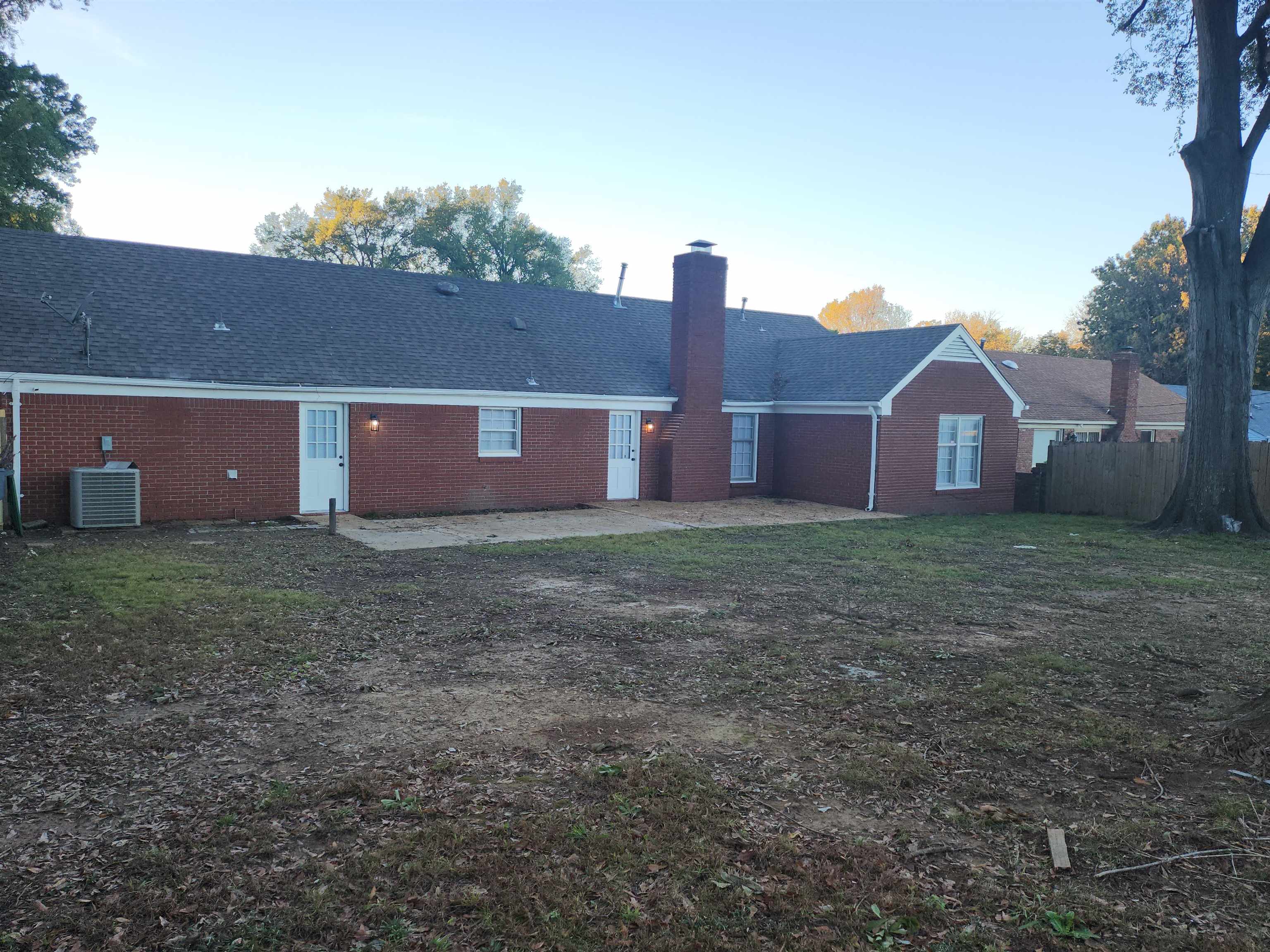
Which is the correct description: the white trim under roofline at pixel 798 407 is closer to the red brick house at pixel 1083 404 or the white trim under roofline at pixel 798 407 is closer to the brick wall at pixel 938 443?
the brick wall at pixel 938 443

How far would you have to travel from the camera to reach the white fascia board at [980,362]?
789 inches

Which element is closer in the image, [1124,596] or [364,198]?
[1124,596]

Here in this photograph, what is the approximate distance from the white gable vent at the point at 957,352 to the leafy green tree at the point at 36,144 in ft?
75.5

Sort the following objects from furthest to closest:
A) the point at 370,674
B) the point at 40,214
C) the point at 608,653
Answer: the point at 40,214 → the point at 608,653 → the point at 370,674

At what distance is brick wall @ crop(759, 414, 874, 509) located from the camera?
67.6 ft

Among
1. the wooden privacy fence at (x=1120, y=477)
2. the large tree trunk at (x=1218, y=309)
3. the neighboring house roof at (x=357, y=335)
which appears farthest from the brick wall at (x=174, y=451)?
the wooden privacy fence at (x=1120, y=477)

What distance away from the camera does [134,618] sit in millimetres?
8219

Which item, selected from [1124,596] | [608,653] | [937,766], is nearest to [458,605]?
[608,653]

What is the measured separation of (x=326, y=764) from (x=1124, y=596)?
9303 mm

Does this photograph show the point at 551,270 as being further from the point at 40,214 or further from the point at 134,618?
the point at 134,618

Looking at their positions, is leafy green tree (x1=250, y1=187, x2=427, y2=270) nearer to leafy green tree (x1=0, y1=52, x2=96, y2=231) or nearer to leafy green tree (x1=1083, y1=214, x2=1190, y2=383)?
leafy green tree (x1=0, y1=52, x2=96, y2=231)

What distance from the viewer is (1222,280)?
56.0 feet

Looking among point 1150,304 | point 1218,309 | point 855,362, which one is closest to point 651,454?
point 855,362

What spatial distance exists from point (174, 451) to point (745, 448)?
12.8 metres
